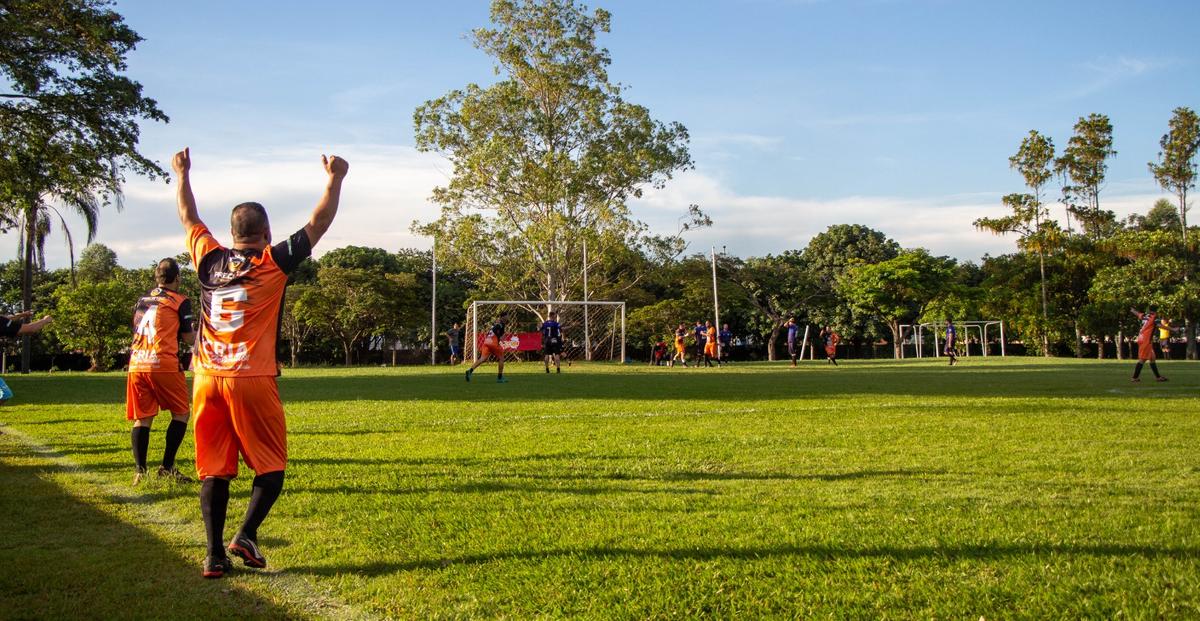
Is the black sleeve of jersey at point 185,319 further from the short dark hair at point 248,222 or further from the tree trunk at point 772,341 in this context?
the tree trunk at point 772,341

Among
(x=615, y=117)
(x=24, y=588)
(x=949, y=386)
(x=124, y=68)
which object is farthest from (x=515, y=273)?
(x=24, y=588)

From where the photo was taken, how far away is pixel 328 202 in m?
4.47

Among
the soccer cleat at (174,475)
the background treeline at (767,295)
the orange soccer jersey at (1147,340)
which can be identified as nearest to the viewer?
the soccer cleat at (174,475)

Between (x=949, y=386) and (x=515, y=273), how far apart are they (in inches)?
1053

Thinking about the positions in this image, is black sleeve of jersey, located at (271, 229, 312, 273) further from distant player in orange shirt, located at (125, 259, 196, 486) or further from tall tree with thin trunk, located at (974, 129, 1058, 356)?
tall tree with thin trunk, located at (974, 129, 1058, 356)

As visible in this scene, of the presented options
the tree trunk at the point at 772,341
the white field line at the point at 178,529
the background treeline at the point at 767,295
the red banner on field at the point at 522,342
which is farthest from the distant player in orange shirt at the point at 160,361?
the tree trunk at the point at 772,341

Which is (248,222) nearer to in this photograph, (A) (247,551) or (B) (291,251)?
(B) (291,251)

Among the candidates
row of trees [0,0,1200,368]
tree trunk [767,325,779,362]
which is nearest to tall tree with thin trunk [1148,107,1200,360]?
row of trees [0,0,1200,368]

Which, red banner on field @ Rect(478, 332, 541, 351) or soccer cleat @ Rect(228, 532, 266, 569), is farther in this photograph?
red banner on field @ Rect(478, 332, 541, 351)

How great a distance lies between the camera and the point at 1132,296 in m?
47.8

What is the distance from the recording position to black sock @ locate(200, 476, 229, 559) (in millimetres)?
4273

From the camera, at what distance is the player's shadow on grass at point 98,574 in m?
3.66

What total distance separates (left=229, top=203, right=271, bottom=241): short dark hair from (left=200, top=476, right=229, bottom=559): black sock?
126 cm

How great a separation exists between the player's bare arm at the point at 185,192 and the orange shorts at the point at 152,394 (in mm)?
2931
